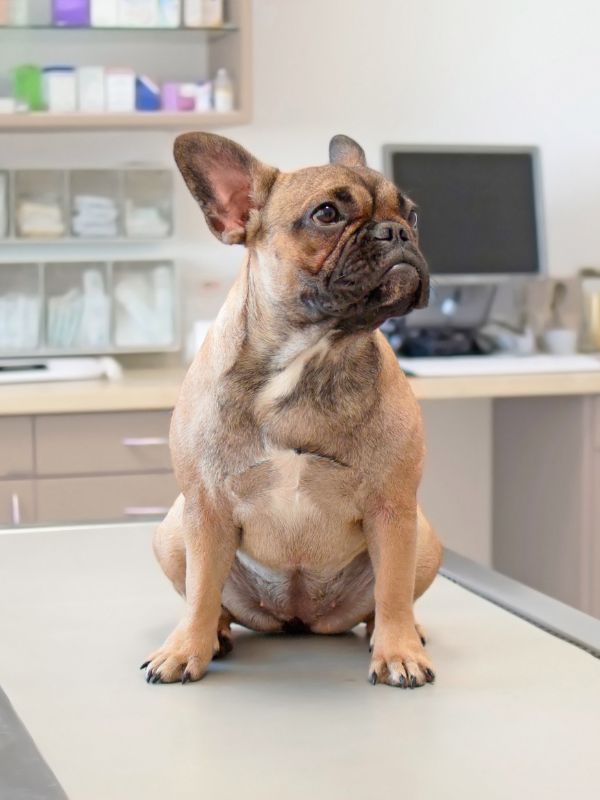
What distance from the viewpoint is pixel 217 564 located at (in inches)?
50.3

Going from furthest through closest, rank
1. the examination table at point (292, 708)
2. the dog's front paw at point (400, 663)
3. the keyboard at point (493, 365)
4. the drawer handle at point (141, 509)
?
the keyboard at point (493, 365)
the drawer handle at point (141, 509)
the dog's front paw at point (400, 663)
the examination table at point (292, 708)

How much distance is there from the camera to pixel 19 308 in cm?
348

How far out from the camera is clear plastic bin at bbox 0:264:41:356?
11.4 ft

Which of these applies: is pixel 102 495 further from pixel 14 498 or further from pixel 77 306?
pixel 77 306

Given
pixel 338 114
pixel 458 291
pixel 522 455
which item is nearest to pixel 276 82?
pixel 338 114

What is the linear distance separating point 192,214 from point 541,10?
1273 millimetres

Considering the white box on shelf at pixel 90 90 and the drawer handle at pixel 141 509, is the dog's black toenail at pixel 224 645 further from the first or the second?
the white box on shelf at pixel 90 90

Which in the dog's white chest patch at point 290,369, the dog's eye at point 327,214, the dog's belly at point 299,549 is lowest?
the dog's belly at point 299,549

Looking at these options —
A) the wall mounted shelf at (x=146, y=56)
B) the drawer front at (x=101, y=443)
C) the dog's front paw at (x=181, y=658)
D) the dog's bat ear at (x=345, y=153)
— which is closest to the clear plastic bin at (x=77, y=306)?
the wall mounted shelf at (x=146, y=56)

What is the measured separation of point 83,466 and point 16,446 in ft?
0.55

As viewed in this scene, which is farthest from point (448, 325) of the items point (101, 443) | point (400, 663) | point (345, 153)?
point (400, 663)

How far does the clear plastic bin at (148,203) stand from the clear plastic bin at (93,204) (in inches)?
1.5

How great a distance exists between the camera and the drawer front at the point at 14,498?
3.03m

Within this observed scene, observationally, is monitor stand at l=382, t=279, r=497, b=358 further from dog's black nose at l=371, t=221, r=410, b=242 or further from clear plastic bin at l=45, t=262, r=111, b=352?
dog's black nose at l=371, t=221, r=410, b=242
